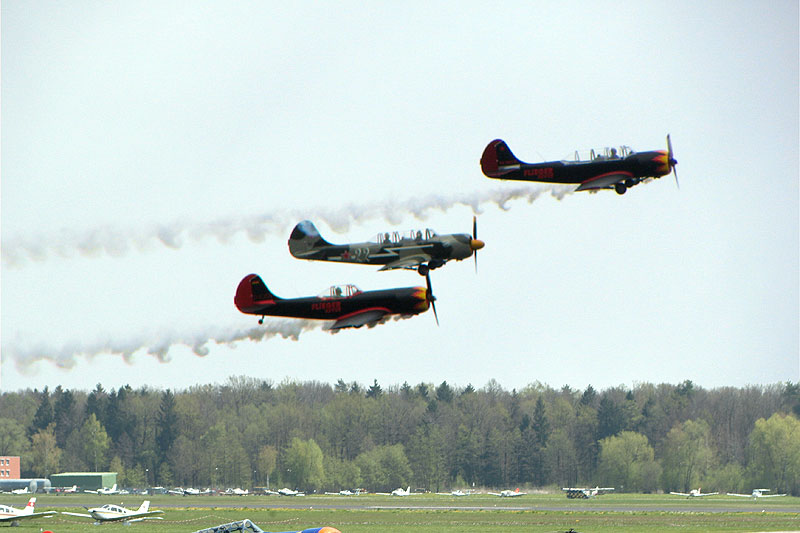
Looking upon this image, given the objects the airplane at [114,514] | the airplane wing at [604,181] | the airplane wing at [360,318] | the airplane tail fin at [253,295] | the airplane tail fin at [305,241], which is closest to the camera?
the airplane wing at [604,181]

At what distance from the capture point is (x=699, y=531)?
3824 inches

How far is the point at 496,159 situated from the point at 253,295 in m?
22.2

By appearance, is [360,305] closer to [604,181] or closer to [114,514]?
[604,181]

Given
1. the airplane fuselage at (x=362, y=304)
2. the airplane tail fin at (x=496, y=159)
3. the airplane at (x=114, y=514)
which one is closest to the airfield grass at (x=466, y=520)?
the airplane at (x=114, y=514)

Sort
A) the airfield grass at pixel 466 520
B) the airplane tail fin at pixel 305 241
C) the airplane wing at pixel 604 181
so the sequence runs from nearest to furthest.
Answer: the airplane wing at pixel 604 181 → the airplane tail fin at pixel 305 241 → the airfield grass at pixel 466 520

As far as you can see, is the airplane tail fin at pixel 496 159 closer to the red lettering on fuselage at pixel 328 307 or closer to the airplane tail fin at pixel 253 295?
the red lettering on fuselage at pixel 328 307

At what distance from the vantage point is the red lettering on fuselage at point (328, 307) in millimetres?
80375

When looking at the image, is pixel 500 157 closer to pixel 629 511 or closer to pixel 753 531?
pixel 753 531

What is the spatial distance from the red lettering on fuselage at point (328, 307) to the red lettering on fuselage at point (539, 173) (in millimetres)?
17766

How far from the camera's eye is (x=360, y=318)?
261 ft

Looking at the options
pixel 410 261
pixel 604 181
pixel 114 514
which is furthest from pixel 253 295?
pixel 114 514

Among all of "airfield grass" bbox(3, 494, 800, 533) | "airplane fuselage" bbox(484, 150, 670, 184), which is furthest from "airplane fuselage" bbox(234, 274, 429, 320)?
"airfield grass" bbox(3, 494, 800, 533)

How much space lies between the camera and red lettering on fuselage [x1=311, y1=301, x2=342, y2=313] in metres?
80.4

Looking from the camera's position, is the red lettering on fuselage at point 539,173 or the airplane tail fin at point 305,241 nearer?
the red lettering on fuselage at point 539,173
